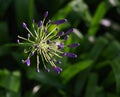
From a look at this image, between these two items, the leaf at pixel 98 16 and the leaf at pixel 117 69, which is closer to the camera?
the leaf at pixel 117 69

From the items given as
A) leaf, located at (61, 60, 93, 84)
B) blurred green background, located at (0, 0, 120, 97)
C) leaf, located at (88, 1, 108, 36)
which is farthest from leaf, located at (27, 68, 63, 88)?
leaf, located at (88, 1, 108, 36)

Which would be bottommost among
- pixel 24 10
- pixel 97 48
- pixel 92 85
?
pixel 92 85

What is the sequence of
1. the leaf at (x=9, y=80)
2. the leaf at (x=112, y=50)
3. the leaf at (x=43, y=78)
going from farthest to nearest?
1. the leaf at (x=112, y=50)
2. the leaf at (x=43, y=78)
3. the leaf at (x=9, y=80)

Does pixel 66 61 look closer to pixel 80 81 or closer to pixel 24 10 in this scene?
pixel 80 81

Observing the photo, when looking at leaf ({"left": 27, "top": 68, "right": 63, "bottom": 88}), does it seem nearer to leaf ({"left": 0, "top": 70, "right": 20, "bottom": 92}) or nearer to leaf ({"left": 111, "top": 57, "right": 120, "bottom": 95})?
leaf ({"left": 0, "top": 70, "right": 20, "bottom": 92})

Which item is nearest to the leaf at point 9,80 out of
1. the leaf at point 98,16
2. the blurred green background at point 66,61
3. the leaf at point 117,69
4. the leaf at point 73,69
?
the blurred green background at point 66,61

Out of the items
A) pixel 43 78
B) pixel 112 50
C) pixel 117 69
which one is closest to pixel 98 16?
pixel 112 50

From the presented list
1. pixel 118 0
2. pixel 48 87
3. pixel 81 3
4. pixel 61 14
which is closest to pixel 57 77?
pixel 48 87

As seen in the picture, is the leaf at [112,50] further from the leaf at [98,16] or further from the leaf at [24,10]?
the leaf at [24,10]
